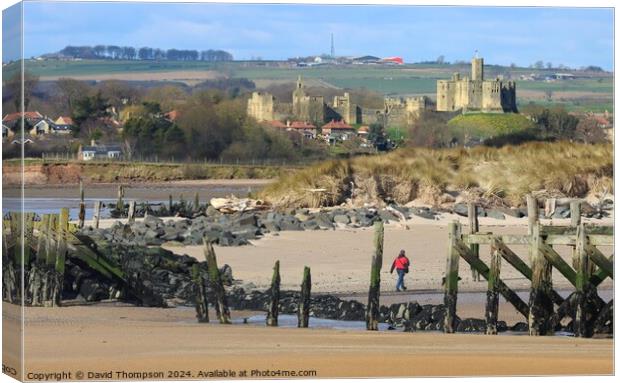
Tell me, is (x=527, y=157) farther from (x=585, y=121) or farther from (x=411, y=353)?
(x=411, y=353)

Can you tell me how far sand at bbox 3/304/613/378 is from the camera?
Answer: 592 inches

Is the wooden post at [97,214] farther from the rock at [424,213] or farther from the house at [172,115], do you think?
the rock at [424,213]

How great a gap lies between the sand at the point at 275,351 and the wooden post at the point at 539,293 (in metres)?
0.66

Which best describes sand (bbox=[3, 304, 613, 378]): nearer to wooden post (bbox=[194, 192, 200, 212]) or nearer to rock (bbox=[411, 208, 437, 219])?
rock (bbox=[411, 208, 437, 219])

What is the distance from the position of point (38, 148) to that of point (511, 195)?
935 cm

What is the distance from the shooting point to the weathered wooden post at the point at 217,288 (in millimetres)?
17375

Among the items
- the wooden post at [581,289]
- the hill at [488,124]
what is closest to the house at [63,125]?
the hill at [488,124]

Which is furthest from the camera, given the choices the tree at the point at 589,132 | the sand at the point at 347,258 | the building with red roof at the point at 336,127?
the building with red roof at the point at 336,127

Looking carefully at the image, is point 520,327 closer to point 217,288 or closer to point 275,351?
point 217,288

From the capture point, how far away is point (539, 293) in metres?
17.4

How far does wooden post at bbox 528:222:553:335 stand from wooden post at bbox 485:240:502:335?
14.5 inches

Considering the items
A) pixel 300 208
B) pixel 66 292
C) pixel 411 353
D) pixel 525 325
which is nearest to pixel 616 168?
pixel 525 325

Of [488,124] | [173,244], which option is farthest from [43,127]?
[488,124]

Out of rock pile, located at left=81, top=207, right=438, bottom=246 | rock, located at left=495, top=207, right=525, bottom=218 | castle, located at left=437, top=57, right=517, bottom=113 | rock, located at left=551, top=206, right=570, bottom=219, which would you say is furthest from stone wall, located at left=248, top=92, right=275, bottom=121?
rock, located at left=551, top=206, right=570, bottom=219
